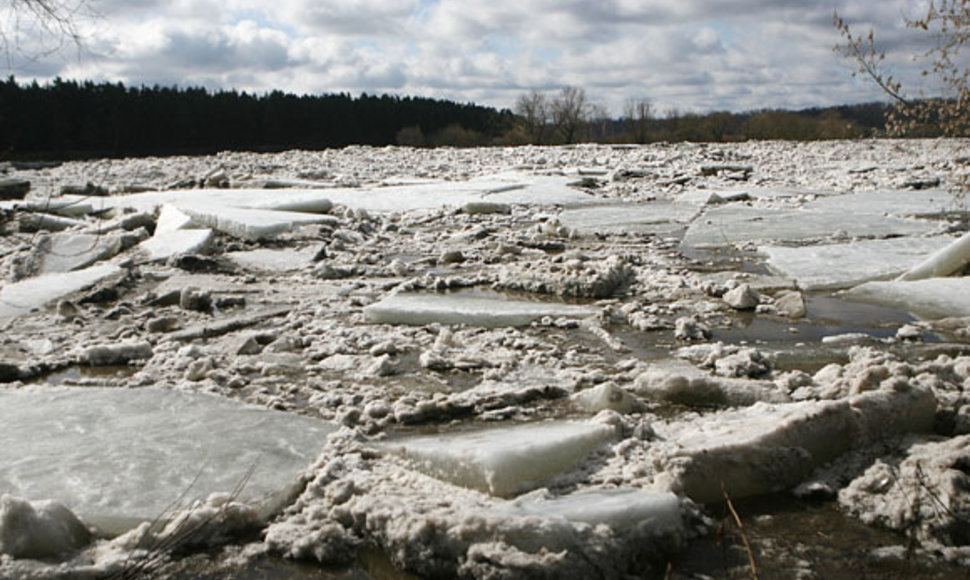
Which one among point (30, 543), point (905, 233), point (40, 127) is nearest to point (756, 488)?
point (30, 543)

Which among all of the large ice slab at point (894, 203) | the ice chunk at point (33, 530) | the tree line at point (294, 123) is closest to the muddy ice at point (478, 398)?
the ice chunk at point (33, 530)

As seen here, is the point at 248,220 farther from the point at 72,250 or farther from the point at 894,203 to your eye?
the point at 894,203

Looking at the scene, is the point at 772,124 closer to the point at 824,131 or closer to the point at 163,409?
the point at 824,131

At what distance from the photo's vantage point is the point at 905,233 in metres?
4.79

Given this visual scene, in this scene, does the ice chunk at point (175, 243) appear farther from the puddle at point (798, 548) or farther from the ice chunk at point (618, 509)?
the puddle at point (798, 548)

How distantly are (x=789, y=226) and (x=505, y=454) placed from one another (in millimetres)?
4222

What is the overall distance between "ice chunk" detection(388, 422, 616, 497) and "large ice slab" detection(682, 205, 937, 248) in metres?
3.24

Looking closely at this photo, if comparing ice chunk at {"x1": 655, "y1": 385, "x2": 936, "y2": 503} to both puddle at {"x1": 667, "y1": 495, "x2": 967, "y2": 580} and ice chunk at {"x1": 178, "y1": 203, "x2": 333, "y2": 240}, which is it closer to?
puddle at {"x1": 667, "y1": 495, "x2": 967, "y2": 580}

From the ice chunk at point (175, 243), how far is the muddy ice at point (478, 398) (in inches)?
1.2

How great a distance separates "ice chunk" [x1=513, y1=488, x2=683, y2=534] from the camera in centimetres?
134

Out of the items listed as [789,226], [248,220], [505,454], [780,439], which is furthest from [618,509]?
Result: [248,220]

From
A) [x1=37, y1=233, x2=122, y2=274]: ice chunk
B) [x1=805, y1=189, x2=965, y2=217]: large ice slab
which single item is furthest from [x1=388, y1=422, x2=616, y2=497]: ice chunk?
[x1=805, y1=189, x2=965, y2=217]: large ice slab

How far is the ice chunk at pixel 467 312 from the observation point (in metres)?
2.96

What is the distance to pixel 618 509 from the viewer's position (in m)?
1.36
